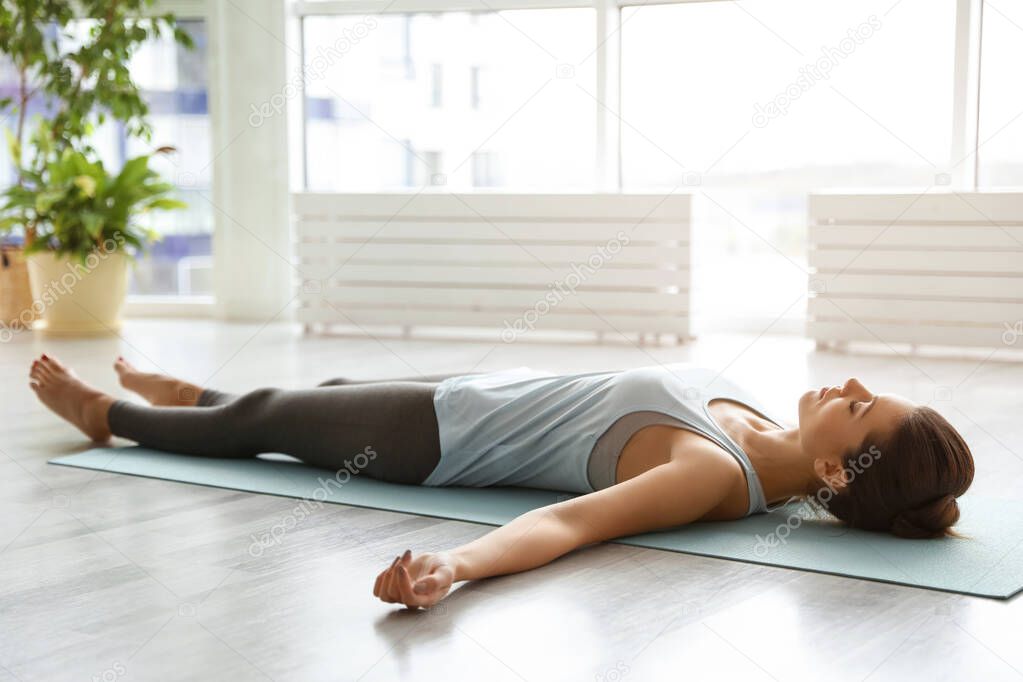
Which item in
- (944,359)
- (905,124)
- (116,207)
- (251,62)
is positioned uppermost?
(251,62)

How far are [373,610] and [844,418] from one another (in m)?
0.82

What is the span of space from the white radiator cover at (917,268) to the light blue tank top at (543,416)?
2.66 meters

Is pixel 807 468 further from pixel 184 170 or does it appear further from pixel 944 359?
pixel 184 170

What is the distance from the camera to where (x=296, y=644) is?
5.10 ft

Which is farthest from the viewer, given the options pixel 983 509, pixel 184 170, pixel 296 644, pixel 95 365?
pixel 184 170

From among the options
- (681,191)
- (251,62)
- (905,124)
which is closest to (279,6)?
(251,62)

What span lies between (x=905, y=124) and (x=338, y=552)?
12.7 feet

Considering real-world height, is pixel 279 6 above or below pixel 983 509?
above

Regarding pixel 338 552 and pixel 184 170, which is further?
pixel 184 170

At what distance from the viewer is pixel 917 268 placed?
466 centimetres
